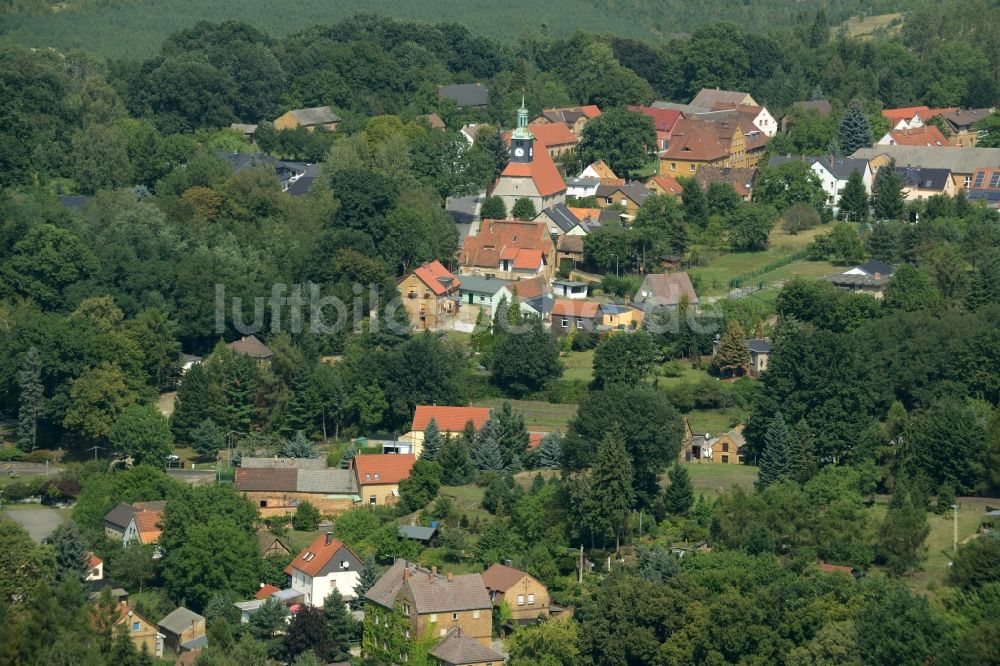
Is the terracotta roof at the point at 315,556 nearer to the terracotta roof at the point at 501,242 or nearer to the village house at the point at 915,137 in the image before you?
the terracotta roof at the point at 501,242

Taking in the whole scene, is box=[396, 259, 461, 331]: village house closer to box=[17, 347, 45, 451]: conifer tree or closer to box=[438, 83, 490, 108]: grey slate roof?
box=[17, 347, 45, 451]: conifer tree

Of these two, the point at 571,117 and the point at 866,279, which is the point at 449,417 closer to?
the point at 866,279

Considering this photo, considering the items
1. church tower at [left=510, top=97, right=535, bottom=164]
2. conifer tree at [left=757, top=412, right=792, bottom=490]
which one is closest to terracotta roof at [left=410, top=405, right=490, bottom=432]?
conifer tree at [left=757, top=412, right=792, bottom=490]

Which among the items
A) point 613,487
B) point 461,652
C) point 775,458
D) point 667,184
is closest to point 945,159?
point 667,184

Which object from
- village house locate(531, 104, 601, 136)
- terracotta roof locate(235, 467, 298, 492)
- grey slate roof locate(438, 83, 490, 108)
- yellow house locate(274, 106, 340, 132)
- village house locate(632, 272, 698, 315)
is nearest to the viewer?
terracotta roof locate(235, 467, 298, 492)

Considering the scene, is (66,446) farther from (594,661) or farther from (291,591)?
(594,661)

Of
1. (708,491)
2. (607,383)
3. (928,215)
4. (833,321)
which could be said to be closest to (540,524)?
(708,491)
